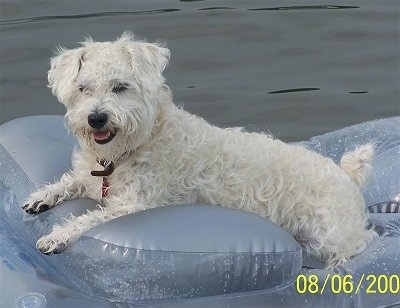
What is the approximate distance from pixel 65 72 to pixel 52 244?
0.81 metres

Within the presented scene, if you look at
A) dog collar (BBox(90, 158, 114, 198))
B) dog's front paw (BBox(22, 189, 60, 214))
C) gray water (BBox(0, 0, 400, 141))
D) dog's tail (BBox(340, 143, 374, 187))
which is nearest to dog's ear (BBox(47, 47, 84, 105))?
dog collar (BBox(90, 158, 114, 198))

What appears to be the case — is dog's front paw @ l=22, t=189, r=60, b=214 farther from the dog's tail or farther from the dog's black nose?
the dog's tail

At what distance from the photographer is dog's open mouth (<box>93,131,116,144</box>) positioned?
3.76m

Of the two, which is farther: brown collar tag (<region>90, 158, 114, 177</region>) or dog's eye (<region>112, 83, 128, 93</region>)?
brown collar tag (<region>90, 158, 114, 177</region>)

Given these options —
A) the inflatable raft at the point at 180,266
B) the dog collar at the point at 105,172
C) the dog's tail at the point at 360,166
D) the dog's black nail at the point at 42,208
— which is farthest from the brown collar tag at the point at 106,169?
the dog's tail at the point at 360,166

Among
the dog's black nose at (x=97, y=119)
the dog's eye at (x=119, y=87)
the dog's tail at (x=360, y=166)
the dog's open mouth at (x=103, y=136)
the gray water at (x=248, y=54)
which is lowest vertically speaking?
the gray water at (x=248, y=54)

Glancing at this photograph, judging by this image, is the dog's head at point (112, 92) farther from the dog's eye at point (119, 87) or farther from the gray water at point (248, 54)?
the gray water at point (248, 54)

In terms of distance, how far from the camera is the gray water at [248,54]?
24.7 ft

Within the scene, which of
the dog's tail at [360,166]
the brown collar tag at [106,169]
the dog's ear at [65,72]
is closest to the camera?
the dog's ear at [65,72]

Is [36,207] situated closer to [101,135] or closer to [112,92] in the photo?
[101,135]

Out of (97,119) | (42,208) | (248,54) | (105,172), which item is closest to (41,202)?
(42,208)

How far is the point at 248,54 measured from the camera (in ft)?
27.4

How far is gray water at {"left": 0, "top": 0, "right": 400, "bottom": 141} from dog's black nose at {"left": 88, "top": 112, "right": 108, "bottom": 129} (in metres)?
3.60

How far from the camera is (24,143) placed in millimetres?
4719
